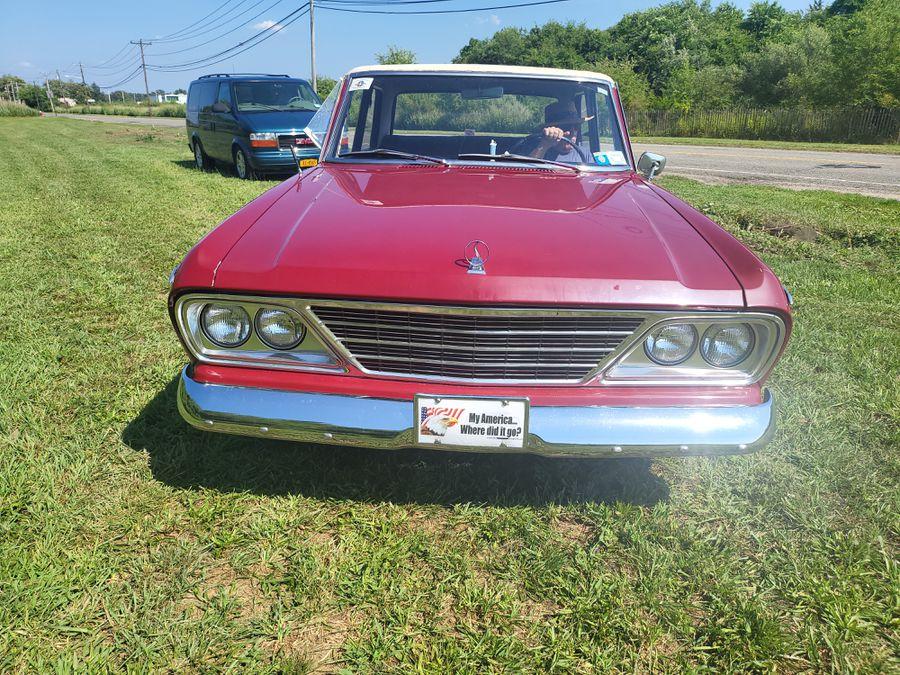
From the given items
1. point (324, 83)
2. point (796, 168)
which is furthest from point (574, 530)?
point (324, 83)

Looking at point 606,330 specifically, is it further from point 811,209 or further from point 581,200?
point 811,209

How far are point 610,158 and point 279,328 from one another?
201 cm

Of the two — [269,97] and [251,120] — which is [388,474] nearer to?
[251,120]

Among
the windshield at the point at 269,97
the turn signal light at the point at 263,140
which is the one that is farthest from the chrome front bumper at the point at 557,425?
the windshield at the point at 269,97

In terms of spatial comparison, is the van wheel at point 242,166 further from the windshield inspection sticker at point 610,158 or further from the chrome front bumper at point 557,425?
the chrome front bumper at point 557,425

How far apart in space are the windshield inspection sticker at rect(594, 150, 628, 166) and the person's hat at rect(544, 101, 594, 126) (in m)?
0.25

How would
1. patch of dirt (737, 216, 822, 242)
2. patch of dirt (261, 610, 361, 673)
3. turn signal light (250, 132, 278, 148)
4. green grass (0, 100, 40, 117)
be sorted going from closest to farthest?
1. patch of dirt (261, 610, 361, 673)
2. patch of dirt (737, 216, 822, 242)
3. turn signal light (250, 132, 278, 148)
4. green grass (0, 100, 40, 117)

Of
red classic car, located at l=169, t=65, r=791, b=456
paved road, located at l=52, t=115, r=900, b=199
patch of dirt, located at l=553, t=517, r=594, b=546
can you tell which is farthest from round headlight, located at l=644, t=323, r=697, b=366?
paved road, located at l=52, t=115, r=900, b=199

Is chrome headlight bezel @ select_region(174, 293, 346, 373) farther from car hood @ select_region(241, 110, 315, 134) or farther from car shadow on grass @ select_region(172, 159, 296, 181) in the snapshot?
car shadow on grass @ select_region(172, 159, 296, 181)

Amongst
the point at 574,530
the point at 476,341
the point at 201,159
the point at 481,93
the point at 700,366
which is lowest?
the point at 574,530

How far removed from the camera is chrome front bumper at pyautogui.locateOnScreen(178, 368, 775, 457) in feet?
6.45

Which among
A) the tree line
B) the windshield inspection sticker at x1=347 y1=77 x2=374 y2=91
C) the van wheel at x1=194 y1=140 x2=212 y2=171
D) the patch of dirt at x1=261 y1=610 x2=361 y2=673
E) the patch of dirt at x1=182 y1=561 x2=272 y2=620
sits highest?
the tree line

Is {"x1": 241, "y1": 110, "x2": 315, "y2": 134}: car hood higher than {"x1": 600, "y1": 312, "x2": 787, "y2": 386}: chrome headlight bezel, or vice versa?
{"x1": 241, "y1": 110, "x2": 315, "y2": 134}: car hood

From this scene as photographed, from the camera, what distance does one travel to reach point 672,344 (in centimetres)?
203
